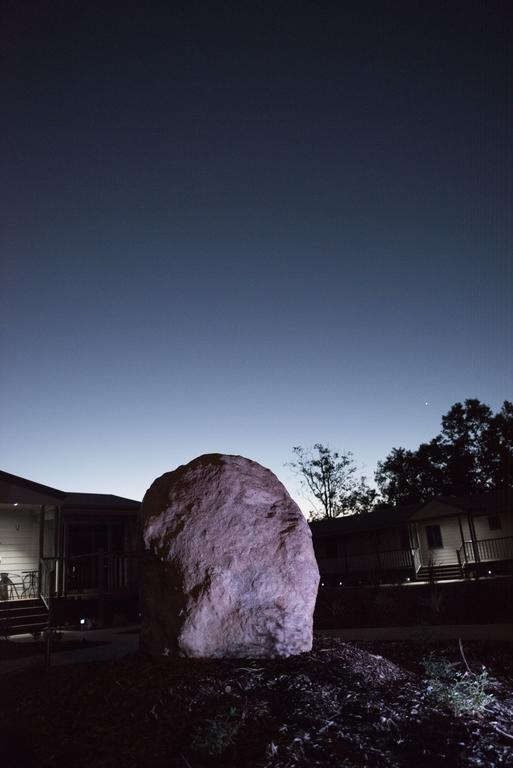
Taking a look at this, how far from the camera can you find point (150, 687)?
443 centimetres

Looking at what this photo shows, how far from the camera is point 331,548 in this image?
29.5m

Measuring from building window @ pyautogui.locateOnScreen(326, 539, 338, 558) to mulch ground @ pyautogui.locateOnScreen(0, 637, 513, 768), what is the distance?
80.7 ft

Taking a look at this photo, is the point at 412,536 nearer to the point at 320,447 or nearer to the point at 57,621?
the point at 320,447

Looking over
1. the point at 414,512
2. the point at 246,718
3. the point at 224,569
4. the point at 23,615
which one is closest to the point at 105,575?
the point at 23,615

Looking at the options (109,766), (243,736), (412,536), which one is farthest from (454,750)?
(412,536)

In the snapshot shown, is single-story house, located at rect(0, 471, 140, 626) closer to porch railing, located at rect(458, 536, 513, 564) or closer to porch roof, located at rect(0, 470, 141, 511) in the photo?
porch roof, located at rect(0, 470, 141, 511)

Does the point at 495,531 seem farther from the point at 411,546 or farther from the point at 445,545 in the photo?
the point at 411,546

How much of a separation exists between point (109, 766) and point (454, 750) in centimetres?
203

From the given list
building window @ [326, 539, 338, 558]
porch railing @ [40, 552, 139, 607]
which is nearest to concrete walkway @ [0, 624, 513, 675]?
porch railing @ [40, 552, 139, 607]

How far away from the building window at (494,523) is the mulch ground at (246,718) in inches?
836

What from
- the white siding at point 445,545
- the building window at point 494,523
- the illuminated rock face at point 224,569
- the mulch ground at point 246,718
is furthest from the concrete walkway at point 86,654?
the building window at point 494,523

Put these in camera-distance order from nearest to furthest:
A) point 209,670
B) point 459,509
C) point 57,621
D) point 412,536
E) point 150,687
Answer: point 150,687 → point 209,670 → point 57,621 → point 459,509 → point 412,536

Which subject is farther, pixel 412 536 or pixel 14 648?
pixel 412 536

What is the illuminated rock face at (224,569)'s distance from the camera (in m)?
5.28
